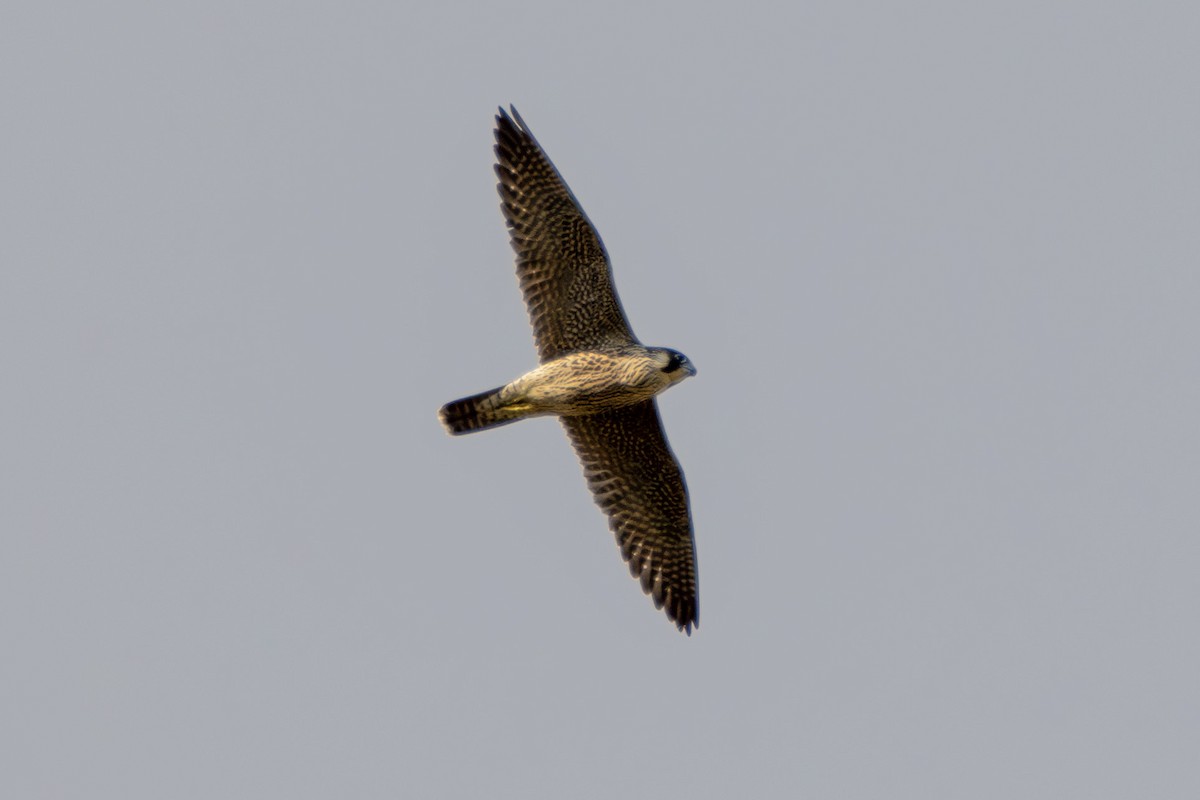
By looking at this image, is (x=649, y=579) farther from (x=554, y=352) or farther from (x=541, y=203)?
(x=541, y=203)

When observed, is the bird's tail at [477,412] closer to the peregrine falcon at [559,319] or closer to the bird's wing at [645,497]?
the peregrine falcon at [559,319]

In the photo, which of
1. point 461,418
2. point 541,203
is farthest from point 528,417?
point 541,203

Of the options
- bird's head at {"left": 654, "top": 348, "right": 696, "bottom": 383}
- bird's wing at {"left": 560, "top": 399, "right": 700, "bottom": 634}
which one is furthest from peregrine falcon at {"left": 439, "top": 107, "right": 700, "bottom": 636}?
bird's wing at {"left": 560, "top": 399, "right": 700, "bottom": 634}

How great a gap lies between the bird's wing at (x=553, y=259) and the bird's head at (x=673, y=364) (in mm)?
636

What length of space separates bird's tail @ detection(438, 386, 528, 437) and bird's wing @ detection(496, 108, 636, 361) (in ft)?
2.03

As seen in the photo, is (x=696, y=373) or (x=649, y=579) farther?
(x=649, y=579)

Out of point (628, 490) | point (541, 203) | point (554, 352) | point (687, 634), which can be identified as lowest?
point (687, 634)

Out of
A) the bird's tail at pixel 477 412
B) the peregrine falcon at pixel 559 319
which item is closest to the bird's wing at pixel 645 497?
the peregrine falcon at pixel 559 319

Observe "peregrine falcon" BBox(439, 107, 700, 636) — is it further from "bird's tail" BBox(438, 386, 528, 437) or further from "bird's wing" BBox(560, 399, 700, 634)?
"bird's wing" BBox(560, 399, 700, 634)

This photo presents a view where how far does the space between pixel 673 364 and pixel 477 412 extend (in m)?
2.07

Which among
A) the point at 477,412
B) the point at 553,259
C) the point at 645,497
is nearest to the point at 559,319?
the point at 553,259

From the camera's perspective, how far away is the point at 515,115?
709 inches

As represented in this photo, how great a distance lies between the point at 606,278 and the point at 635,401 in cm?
126

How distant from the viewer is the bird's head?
683 inches
